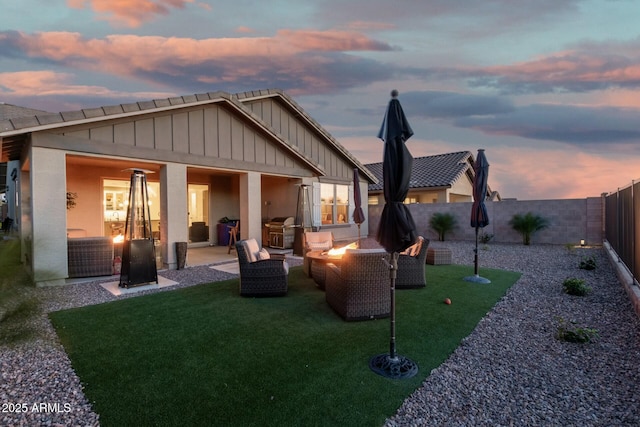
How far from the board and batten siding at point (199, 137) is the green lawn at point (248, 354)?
12.1ft

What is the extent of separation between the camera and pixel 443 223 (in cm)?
1477

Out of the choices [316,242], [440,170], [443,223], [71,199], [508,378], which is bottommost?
[508,378]

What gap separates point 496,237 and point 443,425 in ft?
42.6

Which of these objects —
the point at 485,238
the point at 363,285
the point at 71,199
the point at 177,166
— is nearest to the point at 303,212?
the point at 177,166

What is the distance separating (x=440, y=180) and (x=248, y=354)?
1671 cm

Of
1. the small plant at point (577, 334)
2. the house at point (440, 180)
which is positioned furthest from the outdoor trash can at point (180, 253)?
the house at point (440, 180)

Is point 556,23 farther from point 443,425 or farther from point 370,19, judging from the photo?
point 443,425

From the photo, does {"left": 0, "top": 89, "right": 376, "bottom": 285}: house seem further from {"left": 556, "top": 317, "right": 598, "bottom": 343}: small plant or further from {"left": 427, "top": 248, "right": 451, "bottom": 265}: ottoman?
{"left": 556, "top": 317, "right": 598, "bottom": 343}: small plant

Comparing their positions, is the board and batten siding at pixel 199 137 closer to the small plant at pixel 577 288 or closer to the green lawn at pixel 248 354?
the green lawn at pixel 248 354

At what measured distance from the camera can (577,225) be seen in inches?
488

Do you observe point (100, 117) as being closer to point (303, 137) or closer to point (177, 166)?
point (177, 166)

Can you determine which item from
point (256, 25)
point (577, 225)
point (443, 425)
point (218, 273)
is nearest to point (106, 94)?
point (256, 25)

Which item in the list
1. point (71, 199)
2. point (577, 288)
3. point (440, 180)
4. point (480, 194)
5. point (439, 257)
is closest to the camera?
point (577, 288)

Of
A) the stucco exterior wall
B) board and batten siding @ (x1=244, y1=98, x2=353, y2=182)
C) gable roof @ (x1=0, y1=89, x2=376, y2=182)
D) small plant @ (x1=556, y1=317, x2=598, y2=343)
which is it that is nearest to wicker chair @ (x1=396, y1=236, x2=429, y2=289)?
small plant @ (x1=556, y1=317, x2=598, y2=343)
